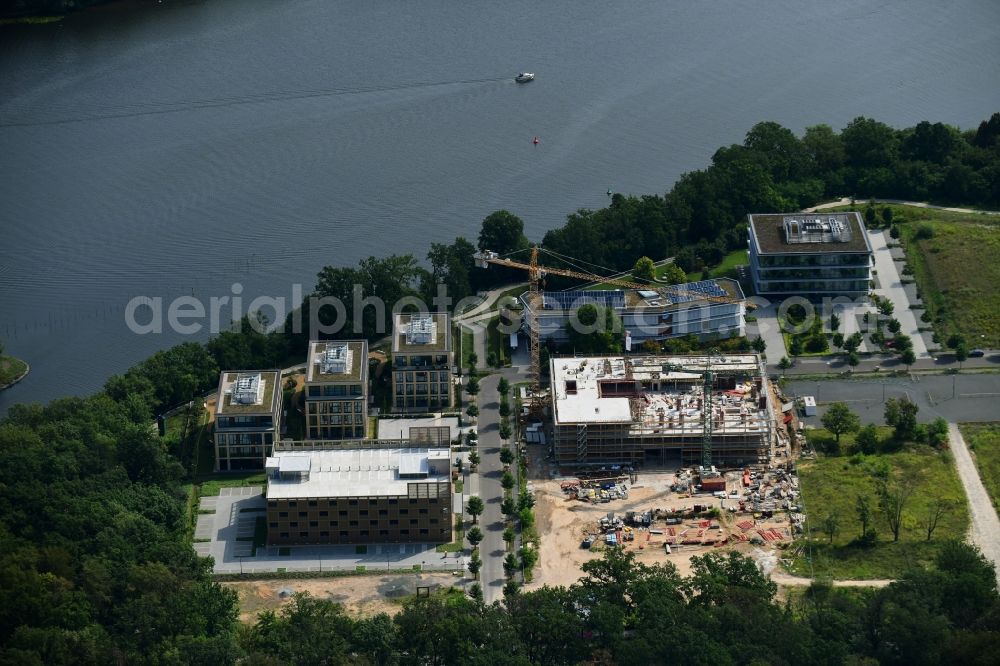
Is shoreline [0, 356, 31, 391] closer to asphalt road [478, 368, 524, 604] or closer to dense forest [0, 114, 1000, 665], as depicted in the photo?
dense forest [0, 114, 1000, 665]

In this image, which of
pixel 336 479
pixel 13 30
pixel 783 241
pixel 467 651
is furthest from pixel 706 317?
pixel 13 30

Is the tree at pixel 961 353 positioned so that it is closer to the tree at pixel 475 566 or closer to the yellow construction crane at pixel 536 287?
the yellow construction crane at pixel 536 287

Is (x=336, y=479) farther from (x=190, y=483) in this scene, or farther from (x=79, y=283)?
(x=79, y=283)

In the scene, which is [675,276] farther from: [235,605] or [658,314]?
[235,605]

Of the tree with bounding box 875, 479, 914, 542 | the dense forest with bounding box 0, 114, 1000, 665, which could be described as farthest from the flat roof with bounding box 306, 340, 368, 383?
the tree with bounding box 875, 479, 914, 542

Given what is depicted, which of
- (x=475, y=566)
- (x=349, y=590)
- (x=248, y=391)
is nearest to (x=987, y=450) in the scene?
(x=475, y=566)

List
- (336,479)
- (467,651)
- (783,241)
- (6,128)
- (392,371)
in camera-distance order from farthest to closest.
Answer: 1. (6,128)
2. (783,241)
3. (392,371)
4. (336,479)
5. (467,651)
